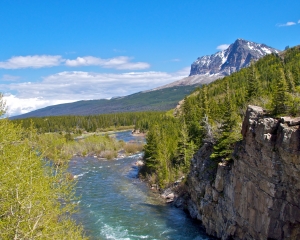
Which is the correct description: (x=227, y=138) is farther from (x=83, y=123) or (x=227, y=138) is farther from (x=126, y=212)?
(x=83, y=123)

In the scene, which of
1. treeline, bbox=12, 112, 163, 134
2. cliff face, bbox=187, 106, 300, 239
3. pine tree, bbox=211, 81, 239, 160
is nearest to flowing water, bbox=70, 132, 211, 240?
cliff face, bbox=187, 106, 300, 239

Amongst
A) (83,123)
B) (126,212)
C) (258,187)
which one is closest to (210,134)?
(258,187)

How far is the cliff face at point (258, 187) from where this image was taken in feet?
75.8

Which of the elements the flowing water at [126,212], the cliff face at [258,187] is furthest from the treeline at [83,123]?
the cliff face at [258,187]

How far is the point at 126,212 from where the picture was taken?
40.3 m

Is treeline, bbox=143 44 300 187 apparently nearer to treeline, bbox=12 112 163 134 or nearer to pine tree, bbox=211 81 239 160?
pine tree, bbox=211 81 239 160

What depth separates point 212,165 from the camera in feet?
122

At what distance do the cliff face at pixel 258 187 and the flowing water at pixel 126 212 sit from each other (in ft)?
→ 12.5

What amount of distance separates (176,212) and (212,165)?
901 cm

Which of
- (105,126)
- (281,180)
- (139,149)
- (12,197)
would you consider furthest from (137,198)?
(105,126)

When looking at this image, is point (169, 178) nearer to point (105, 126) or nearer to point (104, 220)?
point (104, 220)

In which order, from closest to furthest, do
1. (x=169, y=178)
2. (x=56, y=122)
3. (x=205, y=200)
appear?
(x=205, y=200), (x=169, y=178), (x=56, y=122)

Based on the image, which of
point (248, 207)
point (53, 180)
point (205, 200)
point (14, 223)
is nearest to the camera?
point (14, 223)

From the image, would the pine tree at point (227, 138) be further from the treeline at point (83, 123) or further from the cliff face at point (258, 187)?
the treeline at point (83, 123)
